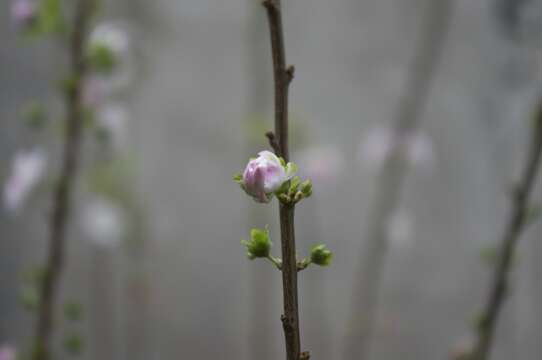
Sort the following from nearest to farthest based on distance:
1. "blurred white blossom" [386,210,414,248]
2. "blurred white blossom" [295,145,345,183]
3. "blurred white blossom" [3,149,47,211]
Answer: "blurred white blossom" [3,149,47,211]
"blurred white blossom" [295,145,345,183]
"blurred white blossom" [386,210,414,248]

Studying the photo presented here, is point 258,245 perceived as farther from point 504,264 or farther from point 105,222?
point 105,222

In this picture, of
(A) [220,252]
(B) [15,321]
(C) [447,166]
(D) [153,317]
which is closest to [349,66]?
(C) [447,166]

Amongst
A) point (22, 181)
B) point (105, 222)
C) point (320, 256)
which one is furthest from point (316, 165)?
point (320, 256)

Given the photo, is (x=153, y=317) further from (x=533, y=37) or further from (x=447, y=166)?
(x=533, y=37)

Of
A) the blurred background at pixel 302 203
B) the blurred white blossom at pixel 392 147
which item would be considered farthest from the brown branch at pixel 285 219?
the blurred background at pixel 302 203

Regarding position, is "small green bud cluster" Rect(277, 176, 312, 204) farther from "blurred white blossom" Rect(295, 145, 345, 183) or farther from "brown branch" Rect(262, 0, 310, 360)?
"blurred white blossom" Rect(295, 145, 345, 183)

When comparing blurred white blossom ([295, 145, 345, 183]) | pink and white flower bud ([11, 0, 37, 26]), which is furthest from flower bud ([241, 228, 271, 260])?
blurred white blossom ([295, 145, 345, 183])

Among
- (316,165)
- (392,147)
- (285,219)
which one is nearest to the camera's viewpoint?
(285,219)
